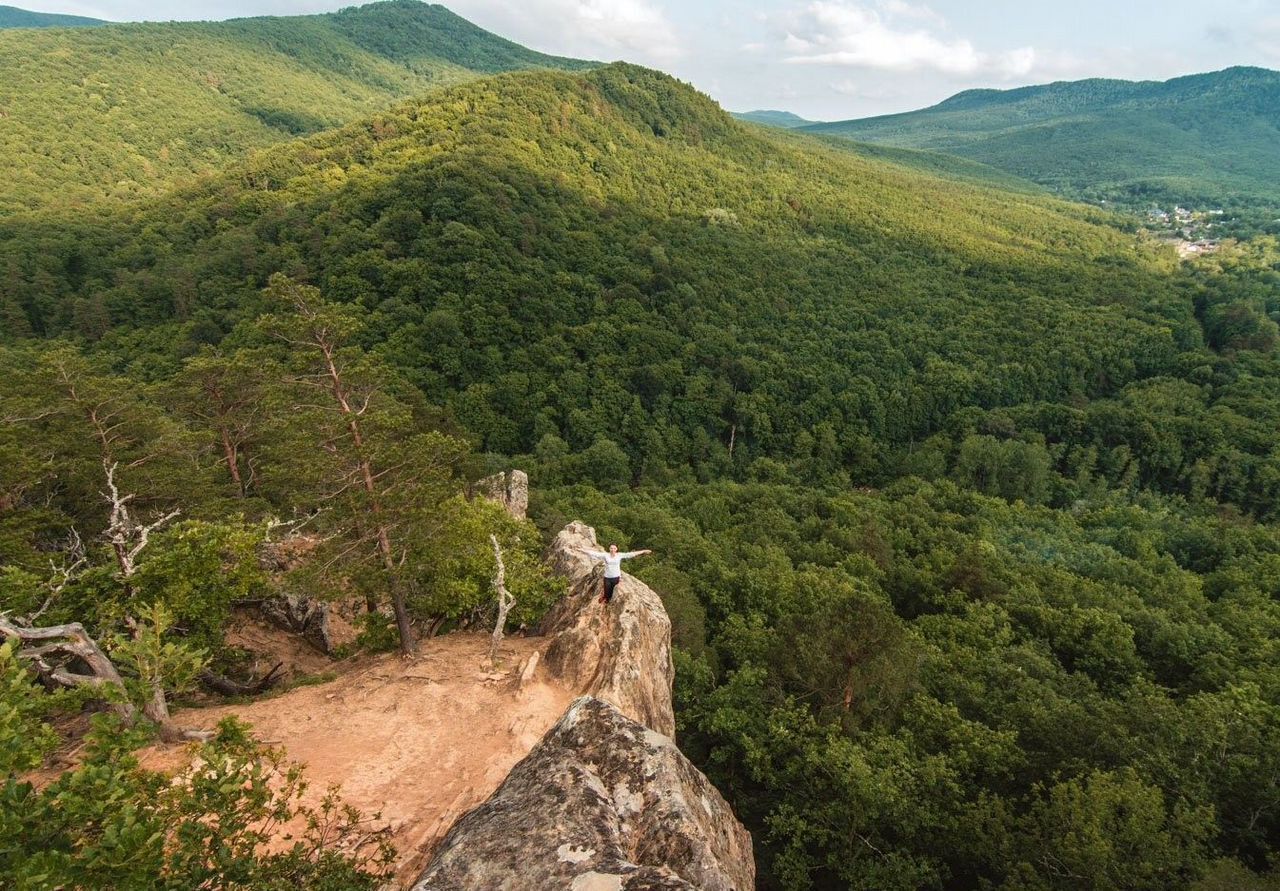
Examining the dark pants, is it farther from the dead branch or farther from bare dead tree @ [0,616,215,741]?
the dead branch

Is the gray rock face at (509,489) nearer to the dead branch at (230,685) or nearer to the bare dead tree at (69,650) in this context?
the dead branch at (230,685)

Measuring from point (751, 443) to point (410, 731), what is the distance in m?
68.9

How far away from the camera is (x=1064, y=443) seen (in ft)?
249

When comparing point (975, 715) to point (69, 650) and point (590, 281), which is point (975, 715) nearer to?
point (69, 650)

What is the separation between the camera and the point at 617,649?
52.2 feet

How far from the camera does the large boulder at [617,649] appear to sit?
15.4 metres

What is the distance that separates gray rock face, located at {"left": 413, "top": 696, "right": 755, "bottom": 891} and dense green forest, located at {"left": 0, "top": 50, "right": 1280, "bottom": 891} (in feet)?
6.94

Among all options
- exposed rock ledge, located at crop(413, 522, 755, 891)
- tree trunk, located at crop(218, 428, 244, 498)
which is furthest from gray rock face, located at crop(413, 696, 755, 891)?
tree trunk, located at crop(218, 428, 244, 498)

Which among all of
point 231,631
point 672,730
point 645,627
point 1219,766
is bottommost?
point 1219,766

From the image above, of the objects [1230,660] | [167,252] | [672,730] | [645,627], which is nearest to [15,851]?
[645,627]

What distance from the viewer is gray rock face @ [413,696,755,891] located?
8.51m

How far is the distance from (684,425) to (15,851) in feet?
243

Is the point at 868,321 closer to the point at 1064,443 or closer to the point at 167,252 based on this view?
the point at 1064,443

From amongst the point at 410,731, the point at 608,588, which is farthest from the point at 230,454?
the point at 608,588
